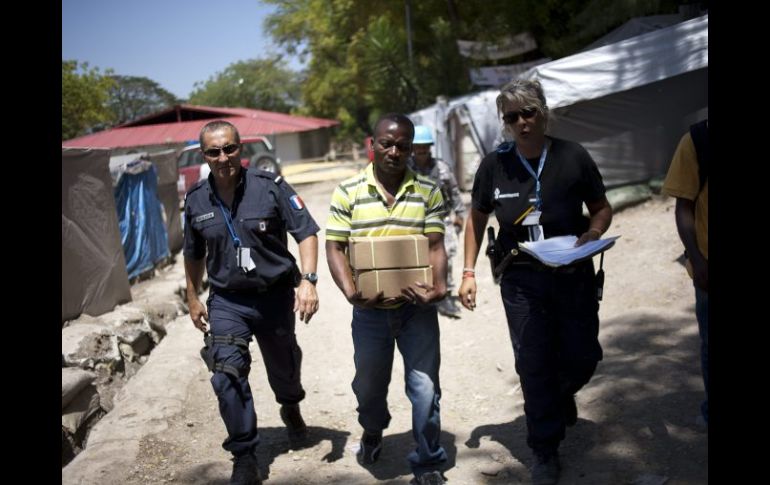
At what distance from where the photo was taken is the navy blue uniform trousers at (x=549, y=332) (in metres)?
4.03

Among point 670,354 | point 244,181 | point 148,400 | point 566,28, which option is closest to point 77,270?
point 148,400

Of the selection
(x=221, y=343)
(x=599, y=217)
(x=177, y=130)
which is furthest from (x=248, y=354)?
(x=177, y=130)

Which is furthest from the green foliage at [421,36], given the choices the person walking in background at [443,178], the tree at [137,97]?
the tree at [137,97]

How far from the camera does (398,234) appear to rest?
4.06 metres

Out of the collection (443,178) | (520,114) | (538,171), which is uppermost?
(520,114)

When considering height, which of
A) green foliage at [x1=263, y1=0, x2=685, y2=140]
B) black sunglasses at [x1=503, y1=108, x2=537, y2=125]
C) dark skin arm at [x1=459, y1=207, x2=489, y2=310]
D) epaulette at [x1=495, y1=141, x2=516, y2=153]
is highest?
green foliage at [x1=263, y1=0, x2=685, y2=140]

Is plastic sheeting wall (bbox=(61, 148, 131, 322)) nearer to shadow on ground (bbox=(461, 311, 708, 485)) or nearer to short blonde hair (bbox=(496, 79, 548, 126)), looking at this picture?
shadow on ground (bbox=(461, 311, 708, 485))

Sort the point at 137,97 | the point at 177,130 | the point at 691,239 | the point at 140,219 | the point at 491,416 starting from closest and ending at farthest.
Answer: the point at 691,239
the point at 491,416
the point at 140,219
the point at 177,130
the point at 137,97

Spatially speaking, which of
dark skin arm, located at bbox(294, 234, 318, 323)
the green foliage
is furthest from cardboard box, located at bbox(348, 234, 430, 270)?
the green foliage

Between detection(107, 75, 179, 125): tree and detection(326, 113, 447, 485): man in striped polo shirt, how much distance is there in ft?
176

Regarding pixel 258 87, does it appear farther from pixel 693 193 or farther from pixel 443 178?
pixel 693 193

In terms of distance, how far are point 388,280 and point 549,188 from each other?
94 cm

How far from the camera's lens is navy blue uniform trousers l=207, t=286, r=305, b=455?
422cm

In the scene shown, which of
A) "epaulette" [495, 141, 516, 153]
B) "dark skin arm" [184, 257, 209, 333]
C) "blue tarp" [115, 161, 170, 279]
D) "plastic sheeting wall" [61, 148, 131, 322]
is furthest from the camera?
"blue tarp" [115, 161, 170, 279]
